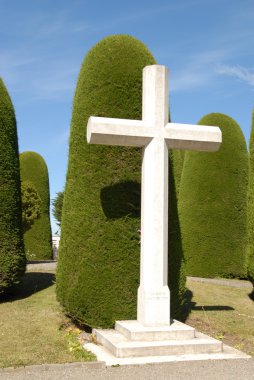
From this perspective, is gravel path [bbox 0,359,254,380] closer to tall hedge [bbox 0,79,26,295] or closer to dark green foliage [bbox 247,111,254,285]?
tall hedge [bbox 0,79,26,295]

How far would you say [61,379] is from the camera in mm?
4906

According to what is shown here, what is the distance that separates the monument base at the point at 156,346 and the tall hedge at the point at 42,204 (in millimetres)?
16357

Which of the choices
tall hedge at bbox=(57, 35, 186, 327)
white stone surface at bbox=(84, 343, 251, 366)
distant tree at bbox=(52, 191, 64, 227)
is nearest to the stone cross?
tall hedge at bbox=(57, 35, 186, 327)

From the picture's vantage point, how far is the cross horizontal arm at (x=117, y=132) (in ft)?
21.7

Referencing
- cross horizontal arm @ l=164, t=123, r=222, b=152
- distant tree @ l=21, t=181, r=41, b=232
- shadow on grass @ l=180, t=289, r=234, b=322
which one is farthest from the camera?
distant tree @ l=21, t=181, r=41, b=232

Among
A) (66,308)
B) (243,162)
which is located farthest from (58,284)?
(243,162)

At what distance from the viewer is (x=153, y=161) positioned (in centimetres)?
687

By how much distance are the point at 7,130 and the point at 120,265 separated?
4.64 metres

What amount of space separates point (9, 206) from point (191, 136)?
4.76 meters

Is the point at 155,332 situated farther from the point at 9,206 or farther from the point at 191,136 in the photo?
the point at 9,206

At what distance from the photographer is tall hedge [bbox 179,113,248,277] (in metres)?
15.6

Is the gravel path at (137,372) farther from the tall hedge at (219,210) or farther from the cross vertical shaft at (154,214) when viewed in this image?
the tall hedge at (219,210)

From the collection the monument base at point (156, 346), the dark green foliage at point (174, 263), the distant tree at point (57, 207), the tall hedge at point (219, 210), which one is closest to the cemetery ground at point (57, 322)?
the monument base at point (156, 346)

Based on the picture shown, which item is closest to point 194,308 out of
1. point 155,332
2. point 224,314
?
point 224,314
